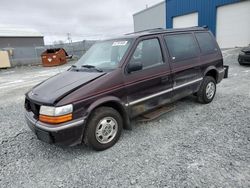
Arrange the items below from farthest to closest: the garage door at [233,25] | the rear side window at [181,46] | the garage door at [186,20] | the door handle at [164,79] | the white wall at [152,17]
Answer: the white wall at [152,17] → the garage door at [186,20] → the garage door at [233,25] → the rear side window at [181,46] → the door handle at [164,79]

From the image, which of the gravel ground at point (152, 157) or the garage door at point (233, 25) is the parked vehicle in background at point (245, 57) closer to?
the garage door at point (233, 25)

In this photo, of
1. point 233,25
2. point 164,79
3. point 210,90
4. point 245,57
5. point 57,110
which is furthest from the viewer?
point 233,25

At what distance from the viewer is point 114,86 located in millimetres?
3174

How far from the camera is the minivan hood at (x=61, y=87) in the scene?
2.86 metres

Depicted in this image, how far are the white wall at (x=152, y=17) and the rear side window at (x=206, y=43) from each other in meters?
19.0

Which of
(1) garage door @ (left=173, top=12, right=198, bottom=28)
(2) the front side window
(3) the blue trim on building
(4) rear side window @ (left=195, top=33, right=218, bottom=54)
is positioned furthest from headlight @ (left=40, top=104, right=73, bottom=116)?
(1) garage door @ (left=173, top=12, right=198, bottom=28)

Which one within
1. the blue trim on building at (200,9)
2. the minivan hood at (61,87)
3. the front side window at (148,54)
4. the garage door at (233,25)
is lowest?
the minivan hood at (61,87)

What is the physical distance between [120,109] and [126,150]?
0.68 meters

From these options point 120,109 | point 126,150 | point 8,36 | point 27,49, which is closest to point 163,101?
point 120,109

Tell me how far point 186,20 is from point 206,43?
15.9 m

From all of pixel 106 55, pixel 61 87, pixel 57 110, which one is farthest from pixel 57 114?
pixel 106 55

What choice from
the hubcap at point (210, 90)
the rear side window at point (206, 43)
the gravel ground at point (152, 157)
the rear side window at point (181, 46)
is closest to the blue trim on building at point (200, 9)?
the rear side window at point (206, 43)

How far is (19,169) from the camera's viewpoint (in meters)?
2.90

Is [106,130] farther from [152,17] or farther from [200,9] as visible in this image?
[152,17]
